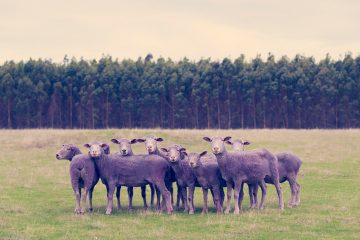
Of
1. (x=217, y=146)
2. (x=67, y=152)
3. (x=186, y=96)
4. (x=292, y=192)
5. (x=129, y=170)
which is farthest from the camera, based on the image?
(x=186, y=96)

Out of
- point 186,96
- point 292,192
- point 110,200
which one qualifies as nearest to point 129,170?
point 110,200

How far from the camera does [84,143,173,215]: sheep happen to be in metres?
20.3

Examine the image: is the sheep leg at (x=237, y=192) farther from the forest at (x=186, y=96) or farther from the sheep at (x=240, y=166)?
the forest at (x=186, y=96)

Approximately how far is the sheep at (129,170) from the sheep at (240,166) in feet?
6.47

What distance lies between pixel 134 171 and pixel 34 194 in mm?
7727

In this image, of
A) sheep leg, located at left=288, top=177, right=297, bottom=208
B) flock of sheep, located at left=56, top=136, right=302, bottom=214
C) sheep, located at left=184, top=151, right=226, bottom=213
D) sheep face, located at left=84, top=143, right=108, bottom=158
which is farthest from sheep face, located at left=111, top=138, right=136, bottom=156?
sheep leg, located at left=288, top=177, right=297, bottom=208

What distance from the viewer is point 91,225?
17.8 meters

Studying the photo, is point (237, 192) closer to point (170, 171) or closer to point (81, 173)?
point (170, 171)

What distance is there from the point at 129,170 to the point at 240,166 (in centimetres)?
391

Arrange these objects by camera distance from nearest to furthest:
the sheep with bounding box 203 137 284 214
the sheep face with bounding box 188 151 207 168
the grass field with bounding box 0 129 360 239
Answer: the grass field with bounding box 0 129 360 239
the sheep face with bounding box 188 151 207 168
the sheep with bounding box 203 137 284 214

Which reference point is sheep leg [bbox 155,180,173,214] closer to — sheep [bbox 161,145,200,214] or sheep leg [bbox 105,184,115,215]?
sheep [bbox 161,145,200,214]

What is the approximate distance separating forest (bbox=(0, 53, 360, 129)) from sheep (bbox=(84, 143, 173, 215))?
67.5m

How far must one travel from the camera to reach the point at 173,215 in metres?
19.6

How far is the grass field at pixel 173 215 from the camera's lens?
55.0 feet
